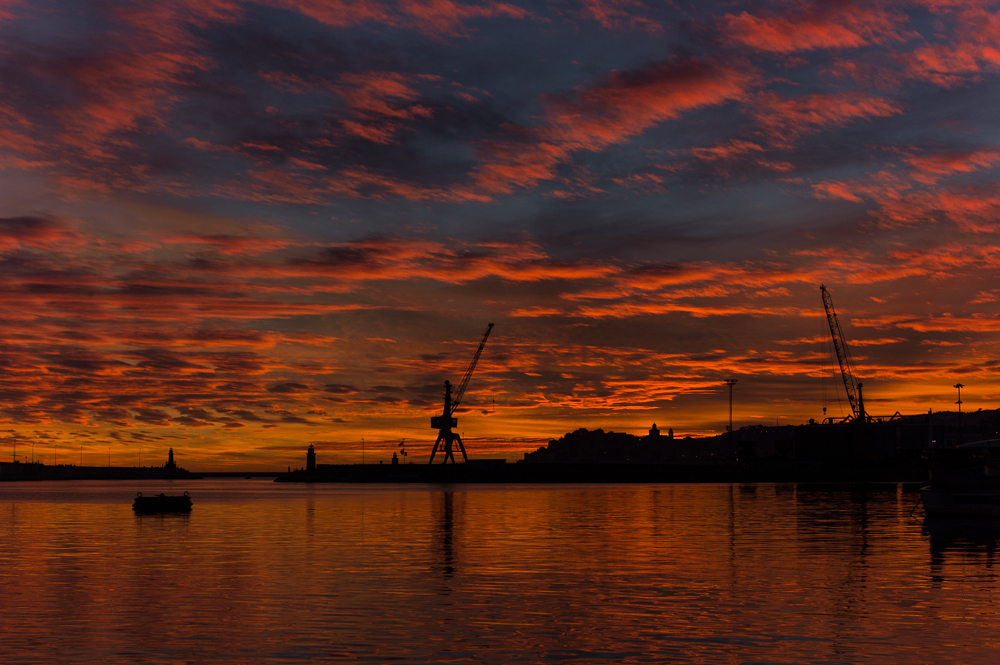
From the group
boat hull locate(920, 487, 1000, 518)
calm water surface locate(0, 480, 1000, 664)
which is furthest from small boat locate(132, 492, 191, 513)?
boat hull locate(920, 487, 1000, 518)

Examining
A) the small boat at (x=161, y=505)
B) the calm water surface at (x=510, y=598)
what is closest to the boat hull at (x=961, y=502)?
the calm water surface at (x=510, y=598)

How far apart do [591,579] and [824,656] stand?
17989 millimetres

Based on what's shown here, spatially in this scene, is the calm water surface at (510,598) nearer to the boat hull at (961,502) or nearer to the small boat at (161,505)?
the boat hull at (961,502)

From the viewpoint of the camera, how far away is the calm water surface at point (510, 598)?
972 inches

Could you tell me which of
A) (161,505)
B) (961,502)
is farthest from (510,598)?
(161,505)

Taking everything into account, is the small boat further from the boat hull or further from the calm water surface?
the boat hull

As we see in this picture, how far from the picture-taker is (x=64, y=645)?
25.7 metres

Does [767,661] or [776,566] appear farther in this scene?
[776,566]

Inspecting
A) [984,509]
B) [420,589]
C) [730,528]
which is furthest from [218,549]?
[984,509]

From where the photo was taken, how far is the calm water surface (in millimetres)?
24688

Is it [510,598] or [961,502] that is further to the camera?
[961,502]

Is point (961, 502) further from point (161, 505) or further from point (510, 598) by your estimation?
point (161, 505)

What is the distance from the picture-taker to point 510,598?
3453cm

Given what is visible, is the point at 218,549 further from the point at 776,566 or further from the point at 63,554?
the point at 776,566
